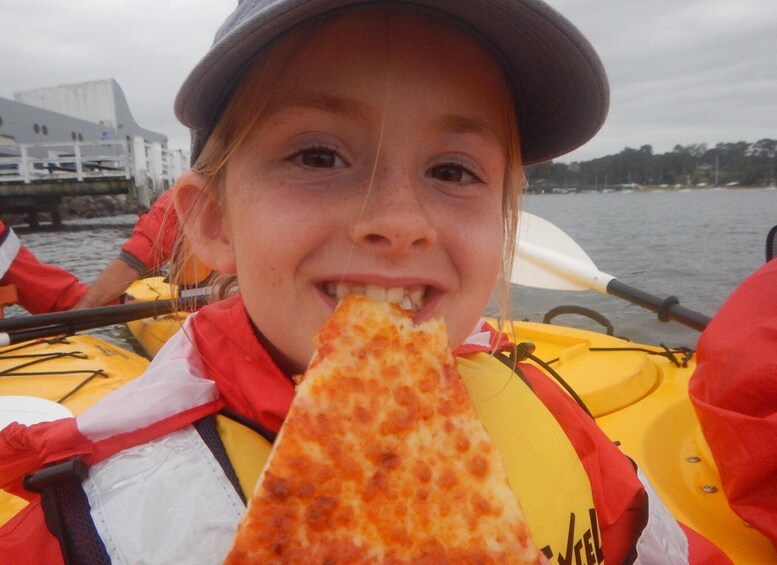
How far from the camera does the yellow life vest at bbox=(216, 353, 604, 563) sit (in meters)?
1.10

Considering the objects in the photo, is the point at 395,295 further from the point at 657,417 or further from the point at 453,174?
the point at 657,417

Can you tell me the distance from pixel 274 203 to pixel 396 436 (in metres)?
0.51

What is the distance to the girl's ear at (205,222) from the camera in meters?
1.27

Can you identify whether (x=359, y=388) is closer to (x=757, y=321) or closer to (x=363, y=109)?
(x=363, y=109)

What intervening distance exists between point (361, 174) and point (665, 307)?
3.43 meters

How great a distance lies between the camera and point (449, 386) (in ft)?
2.90

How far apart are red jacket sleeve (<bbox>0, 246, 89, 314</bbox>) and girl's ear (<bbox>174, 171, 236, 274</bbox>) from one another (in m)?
4.49

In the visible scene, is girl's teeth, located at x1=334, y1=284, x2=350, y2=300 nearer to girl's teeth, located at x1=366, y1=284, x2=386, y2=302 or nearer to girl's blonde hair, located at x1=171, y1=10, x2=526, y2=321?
girl's teeth, located at x1=366, y1=284, x2=386, y2=302

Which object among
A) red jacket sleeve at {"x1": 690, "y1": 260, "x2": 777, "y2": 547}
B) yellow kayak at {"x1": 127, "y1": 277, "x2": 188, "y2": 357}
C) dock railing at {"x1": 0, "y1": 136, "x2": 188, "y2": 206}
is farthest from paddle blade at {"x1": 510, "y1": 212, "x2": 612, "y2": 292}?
dock railing at {"x1": 0, "y1": 136, "x2": 188, "y2": 206}

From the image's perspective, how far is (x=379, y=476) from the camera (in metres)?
0.77

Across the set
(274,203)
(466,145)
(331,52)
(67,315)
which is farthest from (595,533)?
(67,315)

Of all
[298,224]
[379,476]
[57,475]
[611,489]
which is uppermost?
[298,224]

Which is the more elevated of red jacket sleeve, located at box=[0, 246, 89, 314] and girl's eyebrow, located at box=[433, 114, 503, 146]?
girl's eyebrow, located at box=[433, 114, 503, 146]

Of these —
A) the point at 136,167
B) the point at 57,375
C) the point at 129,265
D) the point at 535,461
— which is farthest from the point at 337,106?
the point at 136,167
